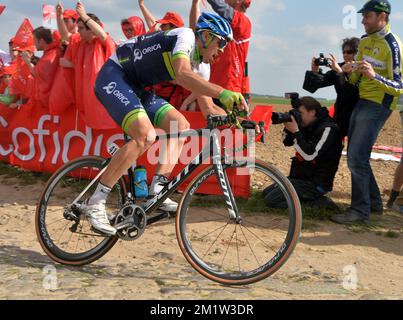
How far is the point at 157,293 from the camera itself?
3541 mm

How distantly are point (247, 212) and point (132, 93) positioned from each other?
2735mm

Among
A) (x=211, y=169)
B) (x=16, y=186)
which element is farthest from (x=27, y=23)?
(x=211, y=169)

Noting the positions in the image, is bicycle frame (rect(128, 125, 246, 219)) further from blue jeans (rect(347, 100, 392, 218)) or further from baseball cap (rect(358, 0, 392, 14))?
baseball cap (rect(358, 0, 392, 14))

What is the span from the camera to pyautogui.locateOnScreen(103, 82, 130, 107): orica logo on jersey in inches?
159


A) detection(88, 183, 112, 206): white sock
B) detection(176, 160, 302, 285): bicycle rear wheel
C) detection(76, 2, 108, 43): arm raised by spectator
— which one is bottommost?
detection(176, 160, 302, 285): bicycle rear wheel

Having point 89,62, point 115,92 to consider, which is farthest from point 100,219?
point 89,62

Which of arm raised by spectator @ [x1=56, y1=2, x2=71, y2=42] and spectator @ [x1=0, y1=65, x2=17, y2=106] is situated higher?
arm raised by spectator @ [x1=56, y1=2, x2=71, y2=42]

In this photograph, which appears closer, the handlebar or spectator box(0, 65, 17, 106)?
the handlebar

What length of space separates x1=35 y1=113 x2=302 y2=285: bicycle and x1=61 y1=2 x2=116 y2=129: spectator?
68.7 inches

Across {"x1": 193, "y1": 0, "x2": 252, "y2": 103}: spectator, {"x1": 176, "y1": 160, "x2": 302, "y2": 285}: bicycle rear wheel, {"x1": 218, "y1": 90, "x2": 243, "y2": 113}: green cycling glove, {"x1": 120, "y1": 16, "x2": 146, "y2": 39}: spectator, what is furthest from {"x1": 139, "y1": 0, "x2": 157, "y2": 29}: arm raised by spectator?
{"x1": 218, "y1": 90, "x2": 243, "y2": 113}: green cycling glove

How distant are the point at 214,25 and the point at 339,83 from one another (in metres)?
3.07

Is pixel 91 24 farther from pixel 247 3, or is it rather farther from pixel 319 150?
pixel 319 150

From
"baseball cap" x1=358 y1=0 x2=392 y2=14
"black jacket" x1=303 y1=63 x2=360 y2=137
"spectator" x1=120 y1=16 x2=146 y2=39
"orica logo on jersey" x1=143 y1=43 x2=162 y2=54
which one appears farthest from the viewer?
"spectator" x1=120 y1=16 x2=146 y2=39

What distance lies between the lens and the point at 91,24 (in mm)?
6594
